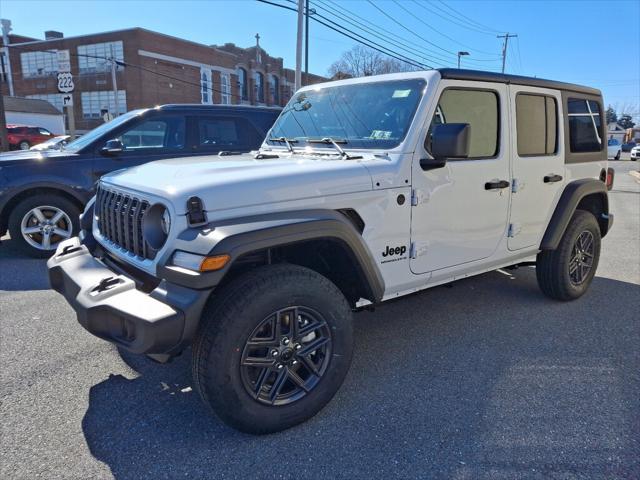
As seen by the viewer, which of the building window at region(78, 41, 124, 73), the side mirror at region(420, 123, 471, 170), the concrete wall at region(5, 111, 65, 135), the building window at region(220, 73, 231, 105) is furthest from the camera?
the building window at region(220, 73, 231, 105)

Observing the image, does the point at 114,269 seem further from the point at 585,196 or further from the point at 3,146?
the point at 3,146

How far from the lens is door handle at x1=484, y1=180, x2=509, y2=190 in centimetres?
347

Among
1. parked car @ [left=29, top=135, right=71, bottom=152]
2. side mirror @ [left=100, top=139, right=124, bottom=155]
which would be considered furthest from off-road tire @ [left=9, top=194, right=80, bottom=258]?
parked car @ [left=29, top=135, right=71, bottom=152]

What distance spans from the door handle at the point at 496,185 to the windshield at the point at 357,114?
872 mm

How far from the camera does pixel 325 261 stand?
2.94 metres

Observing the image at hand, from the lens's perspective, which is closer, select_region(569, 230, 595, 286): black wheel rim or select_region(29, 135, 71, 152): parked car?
select_region(569, 230, 595, 286): black wheel rim

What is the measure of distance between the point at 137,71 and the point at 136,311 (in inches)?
1795

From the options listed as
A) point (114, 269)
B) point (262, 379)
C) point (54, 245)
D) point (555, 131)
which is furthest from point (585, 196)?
point (54, 245)

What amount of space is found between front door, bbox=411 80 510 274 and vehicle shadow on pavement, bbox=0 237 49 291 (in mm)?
3528

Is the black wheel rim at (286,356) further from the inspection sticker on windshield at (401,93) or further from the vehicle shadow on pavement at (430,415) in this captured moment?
the inspection sticker on windshield at (401,93)

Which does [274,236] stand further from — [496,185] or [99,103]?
[99,103]

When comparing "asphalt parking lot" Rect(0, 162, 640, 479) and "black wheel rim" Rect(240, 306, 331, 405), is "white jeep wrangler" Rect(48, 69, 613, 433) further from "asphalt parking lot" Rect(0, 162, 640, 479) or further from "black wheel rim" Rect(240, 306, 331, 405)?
"asphalt parking lot" Rect(0, 162, 640, 479)

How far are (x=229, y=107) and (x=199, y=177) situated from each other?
434 centimetres

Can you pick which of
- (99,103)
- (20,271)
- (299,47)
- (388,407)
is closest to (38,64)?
(99,103)
